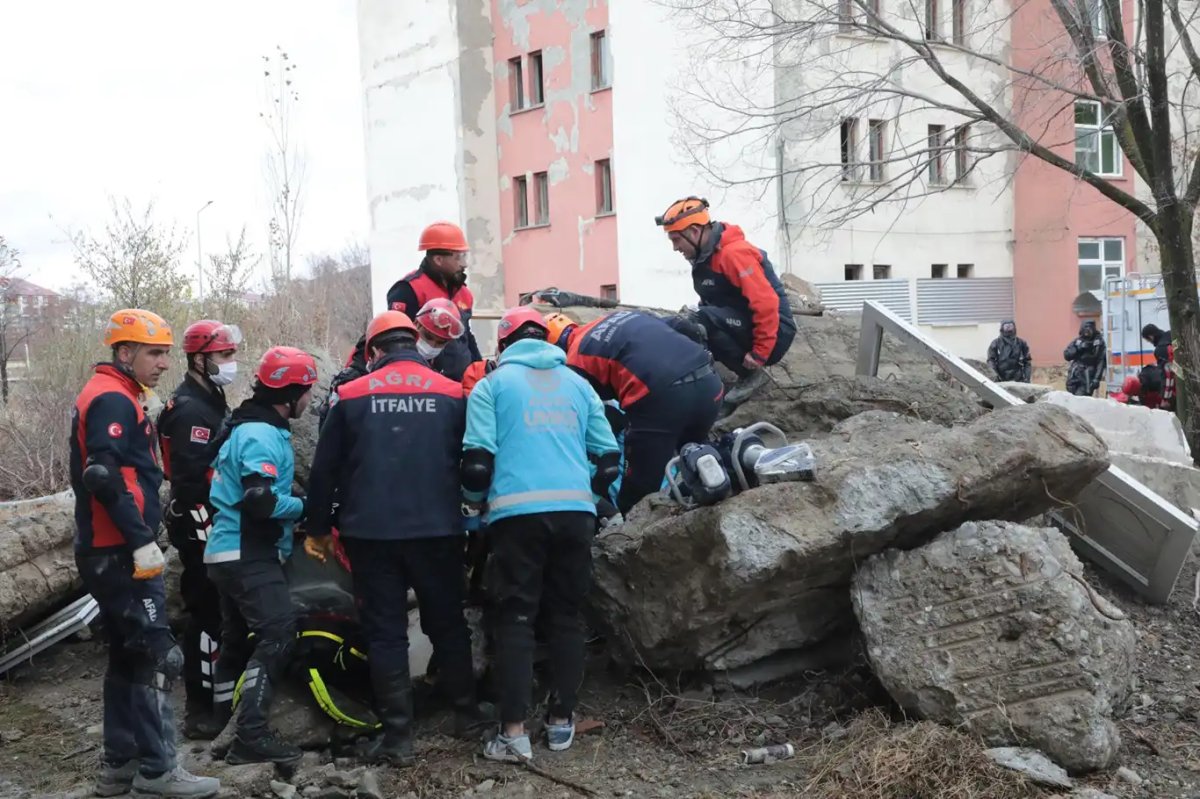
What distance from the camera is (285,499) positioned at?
5.04 metres

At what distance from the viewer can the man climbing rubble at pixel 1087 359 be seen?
672 inches

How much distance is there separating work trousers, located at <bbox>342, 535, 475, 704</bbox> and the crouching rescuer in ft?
1.17

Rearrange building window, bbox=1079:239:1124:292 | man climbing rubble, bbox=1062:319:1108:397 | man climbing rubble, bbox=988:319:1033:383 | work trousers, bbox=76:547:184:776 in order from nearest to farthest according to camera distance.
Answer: work trousers, bbox=76:547:184:776 → man climbing rubble, bbox=1062:319:1108:397 → man climbing rubble, bbox=988:319:1033:383 → building window, bbox=1079:239:1124:292

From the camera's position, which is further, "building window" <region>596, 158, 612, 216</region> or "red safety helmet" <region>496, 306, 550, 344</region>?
"building window" <region>596, 158, 612, 216</region>

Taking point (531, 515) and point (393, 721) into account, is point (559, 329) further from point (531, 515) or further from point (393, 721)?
point (393, 721)

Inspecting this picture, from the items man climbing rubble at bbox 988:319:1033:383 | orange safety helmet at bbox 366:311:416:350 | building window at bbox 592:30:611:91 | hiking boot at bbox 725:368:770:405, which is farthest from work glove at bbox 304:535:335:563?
building window at bbox 592:30:611:91

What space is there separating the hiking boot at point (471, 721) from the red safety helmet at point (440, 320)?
1914 millimetres

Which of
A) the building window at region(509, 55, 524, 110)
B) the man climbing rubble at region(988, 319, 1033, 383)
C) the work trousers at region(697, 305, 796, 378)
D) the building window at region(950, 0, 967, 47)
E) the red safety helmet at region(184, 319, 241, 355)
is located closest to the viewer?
the red safety helmet at region(184, 319, 241, 355)

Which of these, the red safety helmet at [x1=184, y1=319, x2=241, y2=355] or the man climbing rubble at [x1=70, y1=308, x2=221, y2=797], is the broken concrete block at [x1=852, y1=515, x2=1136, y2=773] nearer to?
the man climbing rubble at [x1=70, y1=308, x2=221, y2=797]

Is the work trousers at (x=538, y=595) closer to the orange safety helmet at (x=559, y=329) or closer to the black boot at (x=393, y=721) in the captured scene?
the black boot at (x=393, y=721)

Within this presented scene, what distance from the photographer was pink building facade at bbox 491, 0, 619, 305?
25.3m

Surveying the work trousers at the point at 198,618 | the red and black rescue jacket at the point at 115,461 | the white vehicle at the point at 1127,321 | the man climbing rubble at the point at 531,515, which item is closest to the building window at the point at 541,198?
the white vehicle at the point at 1127,321

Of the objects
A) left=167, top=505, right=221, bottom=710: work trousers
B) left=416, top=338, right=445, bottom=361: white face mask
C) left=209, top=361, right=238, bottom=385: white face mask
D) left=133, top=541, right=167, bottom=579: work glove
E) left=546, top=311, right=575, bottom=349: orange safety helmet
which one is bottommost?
left=167, top=505, right=221, bottom=710: work trousers

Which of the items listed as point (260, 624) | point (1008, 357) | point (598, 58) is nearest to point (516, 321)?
point (260, 624)
